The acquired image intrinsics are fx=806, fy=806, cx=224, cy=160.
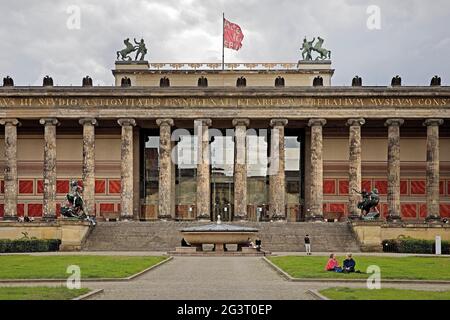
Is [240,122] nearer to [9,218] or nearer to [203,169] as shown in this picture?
[203,169]

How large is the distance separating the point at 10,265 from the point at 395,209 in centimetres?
4402

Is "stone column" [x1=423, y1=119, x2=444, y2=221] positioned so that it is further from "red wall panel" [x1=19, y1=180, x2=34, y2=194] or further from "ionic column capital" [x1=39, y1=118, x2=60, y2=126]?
"red wall panel" [x1=19, y1=180, x2=34, y2=194]

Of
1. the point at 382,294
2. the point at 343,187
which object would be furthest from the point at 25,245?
the point at 382,294

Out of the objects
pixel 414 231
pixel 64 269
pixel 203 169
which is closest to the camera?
pixel 64 269

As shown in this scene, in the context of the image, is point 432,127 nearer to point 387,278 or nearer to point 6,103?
point 6,103

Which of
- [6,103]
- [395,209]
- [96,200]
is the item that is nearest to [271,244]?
[395,209]

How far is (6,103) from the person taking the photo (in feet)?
243

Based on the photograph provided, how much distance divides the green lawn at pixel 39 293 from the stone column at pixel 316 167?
4969 cm

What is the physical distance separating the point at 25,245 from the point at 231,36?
3178 cm

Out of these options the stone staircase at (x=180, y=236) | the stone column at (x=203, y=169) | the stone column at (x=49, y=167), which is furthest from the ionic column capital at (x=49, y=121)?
the stone column at (x=203, y=169)

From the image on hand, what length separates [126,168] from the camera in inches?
2908

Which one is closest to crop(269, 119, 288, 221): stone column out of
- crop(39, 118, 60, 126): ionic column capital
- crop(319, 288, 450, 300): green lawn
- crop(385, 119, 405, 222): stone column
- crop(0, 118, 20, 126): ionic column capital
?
crop(385, 119, 405, 222): stone column

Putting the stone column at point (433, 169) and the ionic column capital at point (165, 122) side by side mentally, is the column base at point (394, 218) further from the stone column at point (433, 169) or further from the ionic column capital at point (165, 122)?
the ionic column capital at point (165, 122)

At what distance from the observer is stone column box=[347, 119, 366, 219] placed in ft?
241
